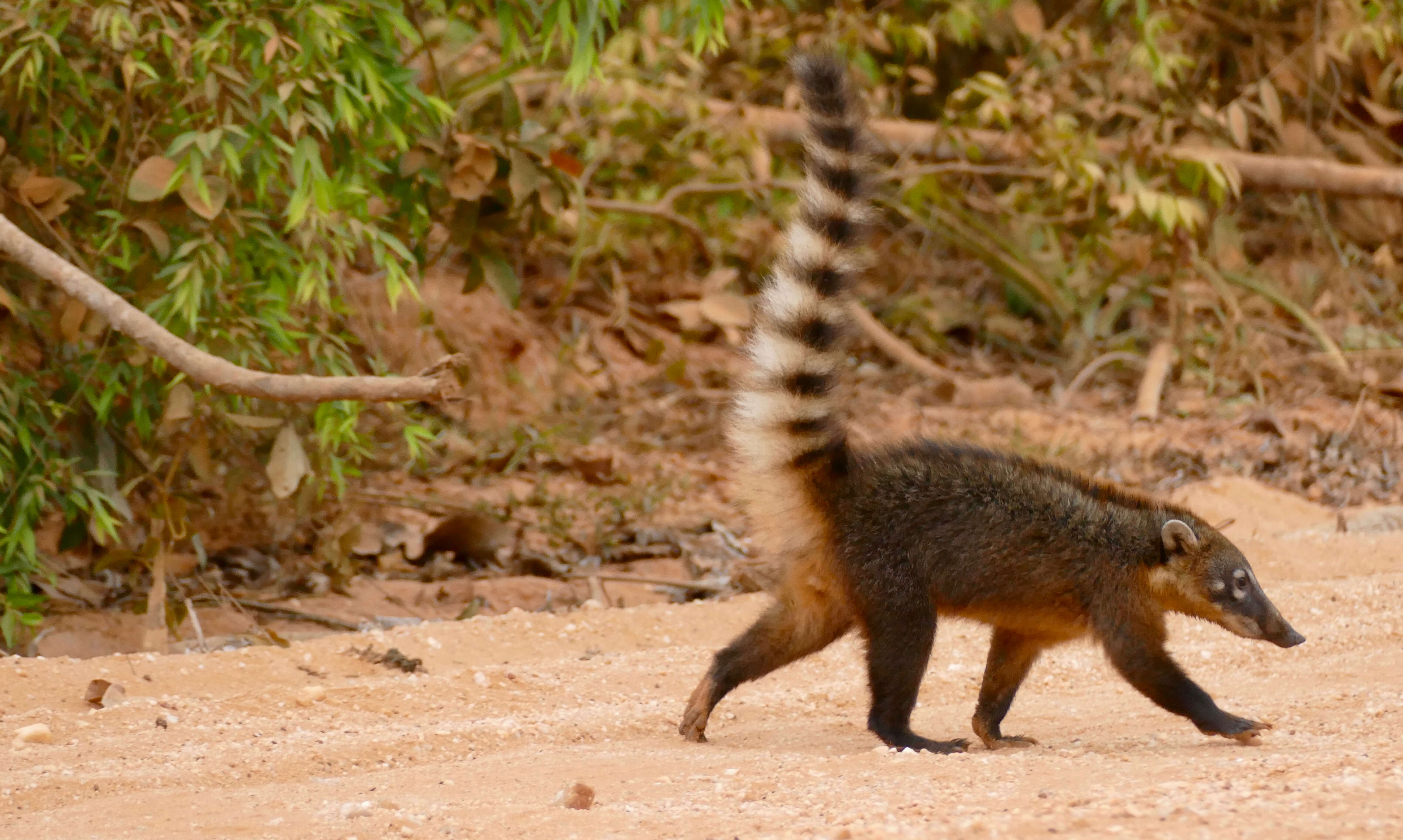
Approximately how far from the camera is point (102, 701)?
520 cm

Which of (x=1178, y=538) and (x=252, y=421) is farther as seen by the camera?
(x=252, y=421)

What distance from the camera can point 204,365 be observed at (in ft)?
14.9

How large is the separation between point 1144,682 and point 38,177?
464 cm

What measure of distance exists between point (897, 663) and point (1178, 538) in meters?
1.09

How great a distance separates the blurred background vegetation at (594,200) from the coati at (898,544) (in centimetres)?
176

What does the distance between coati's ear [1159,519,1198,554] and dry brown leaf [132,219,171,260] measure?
3.97m

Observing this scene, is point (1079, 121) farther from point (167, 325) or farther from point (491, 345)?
point (167, 325)

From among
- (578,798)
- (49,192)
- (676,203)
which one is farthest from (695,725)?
(676,203)

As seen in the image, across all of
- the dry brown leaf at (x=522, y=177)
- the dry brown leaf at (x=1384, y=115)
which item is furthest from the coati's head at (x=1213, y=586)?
the dry brown leaf at (x=1384, y=115)

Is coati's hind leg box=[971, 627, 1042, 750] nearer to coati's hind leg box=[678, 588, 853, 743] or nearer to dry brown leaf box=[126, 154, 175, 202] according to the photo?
coati's hind leg box=[678, 588, 853, 743]

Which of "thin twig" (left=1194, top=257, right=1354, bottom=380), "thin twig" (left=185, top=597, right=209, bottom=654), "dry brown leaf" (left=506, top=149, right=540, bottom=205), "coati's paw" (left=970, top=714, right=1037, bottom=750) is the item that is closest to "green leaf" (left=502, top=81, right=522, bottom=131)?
"dry brown leaf" (left=506, top=149, right=540, bottom=205)

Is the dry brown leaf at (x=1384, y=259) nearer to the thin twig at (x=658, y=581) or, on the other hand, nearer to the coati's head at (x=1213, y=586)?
the thin twig at (x=658, y=581)

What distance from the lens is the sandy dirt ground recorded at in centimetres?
349

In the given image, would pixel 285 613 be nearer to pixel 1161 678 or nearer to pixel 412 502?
pixel 412 502
